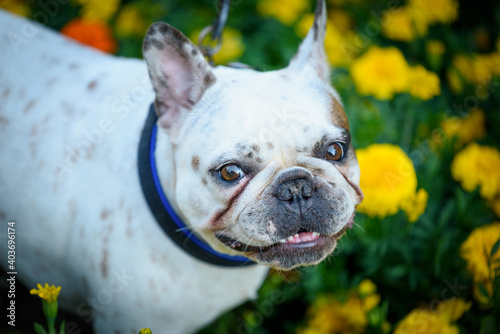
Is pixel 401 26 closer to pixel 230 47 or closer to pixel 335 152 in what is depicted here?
pixel 230 47

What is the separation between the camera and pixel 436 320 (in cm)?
207

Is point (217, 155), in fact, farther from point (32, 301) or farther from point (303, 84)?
point (32, 301)

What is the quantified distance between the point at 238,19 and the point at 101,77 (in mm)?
1671

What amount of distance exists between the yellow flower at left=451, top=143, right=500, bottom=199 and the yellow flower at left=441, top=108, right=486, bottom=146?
0.46 meters

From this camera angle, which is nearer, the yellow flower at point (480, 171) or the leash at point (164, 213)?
the leash at point (164, 213)

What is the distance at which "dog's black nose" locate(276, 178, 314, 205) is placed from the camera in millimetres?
1715

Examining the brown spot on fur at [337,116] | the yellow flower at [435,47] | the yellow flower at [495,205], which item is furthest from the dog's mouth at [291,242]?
the yellow flower at [435,47]

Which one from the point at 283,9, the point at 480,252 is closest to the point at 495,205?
the point at 480,252

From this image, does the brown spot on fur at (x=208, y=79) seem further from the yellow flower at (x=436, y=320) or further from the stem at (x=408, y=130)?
the stem at (x=408, y=130)

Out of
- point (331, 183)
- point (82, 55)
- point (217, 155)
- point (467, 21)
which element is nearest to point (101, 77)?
point (82, 55)

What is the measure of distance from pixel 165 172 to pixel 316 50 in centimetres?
97

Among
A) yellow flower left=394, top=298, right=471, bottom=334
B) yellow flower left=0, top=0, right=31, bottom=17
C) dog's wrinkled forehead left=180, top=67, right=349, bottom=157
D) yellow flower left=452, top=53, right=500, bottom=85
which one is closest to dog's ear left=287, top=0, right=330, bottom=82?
dog's wrinkled forehead left=180, top=67, right=349, bottom=157

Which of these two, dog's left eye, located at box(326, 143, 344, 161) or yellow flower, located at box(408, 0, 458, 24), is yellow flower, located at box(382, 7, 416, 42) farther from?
dog's left eye, located at box(326, 143, 344, 161)

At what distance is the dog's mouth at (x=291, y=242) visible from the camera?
1.81m
